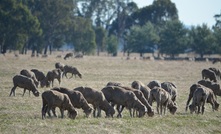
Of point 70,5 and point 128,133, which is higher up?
Result: point 70,5

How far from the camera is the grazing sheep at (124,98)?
75.2ft

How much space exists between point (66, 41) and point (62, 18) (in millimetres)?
10857

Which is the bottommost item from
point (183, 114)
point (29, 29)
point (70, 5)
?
point (183, 114)

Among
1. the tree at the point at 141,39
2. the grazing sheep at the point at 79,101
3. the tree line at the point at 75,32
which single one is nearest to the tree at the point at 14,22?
the tree line at the point at 75,32

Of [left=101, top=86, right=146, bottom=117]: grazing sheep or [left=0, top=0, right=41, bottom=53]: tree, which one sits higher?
[left=0, top=0, right=41, bottom=53]: tree

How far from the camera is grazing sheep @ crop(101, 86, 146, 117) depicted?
75.2 ft

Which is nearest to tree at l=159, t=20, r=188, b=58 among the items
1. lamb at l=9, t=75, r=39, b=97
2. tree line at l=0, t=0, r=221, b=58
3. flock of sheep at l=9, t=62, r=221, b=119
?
tree line at l=0, t=0, r=221, b=58

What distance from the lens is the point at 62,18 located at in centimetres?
9881

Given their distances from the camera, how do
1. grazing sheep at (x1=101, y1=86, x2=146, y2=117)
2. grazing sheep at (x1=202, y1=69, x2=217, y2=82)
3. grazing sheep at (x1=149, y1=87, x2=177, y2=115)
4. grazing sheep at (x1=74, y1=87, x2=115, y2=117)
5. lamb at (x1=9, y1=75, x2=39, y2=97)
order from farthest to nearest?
grazing sheep at (x1=202, y1=69, x2=217, y2=82) → lamb at (x1=9, y1=75, x2=39, y2=97) → grazing sheep at (x1=149, y1=87, x2=177, y2=115) → grazing sheep at (x1=101, y1=86, x2=146, y2=117) → grazing sheep at (x1=74, y1=87, x2=115, y2=117)

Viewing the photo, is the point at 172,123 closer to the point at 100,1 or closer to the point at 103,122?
the point at 103,122

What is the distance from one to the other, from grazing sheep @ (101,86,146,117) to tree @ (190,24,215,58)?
3165 inches

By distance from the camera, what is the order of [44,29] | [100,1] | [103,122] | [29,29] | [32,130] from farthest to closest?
1. [100,1]
2. [44,29]
3. [29,29]
4. [103,122]
5. [32,130]

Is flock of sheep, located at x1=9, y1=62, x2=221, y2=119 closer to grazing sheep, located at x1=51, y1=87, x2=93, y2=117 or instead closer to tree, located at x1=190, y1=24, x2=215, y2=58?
grazing sheep, located at x1=51, y1=87, x2=93, y2=117

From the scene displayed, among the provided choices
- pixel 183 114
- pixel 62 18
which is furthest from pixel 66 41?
pixel 183 114
